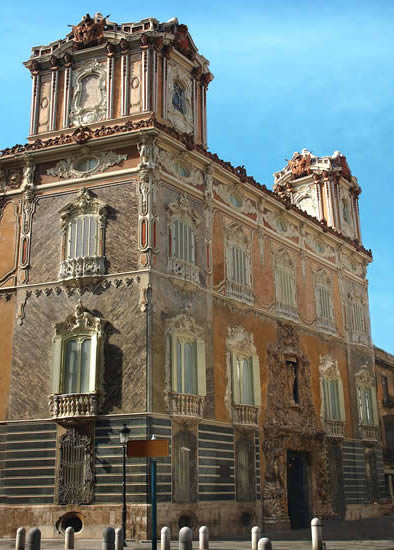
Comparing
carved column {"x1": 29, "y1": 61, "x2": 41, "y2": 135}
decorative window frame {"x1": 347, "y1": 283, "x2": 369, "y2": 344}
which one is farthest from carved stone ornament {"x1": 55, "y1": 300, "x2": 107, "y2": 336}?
decorative window frame {"x1": 347, "y1": 283, "x2": 369, "y2": 344}

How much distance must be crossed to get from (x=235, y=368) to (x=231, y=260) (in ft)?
15.4

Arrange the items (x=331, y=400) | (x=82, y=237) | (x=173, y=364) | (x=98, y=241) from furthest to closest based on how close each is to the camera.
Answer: (x=331, y=400)
(x=82, y=237)
(x=98, y=241)
(x=173, y=364)

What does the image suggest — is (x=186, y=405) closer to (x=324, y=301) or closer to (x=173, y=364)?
(x=173, y=364)

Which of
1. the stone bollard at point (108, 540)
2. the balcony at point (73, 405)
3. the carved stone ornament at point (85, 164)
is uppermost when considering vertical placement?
the carved stone ornament at point (85, 164)

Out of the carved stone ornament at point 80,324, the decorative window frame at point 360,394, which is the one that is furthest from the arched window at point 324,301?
the carved stone ornament at point 80,324

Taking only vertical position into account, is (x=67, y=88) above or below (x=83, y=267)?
Result: above

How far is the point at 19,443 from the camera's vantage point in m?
25.6

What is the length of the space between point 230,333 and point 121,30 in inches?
526

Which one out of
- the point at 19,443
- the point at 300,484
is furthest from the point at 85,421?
the point at 300,484

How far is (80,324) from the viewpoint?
84.8 ft

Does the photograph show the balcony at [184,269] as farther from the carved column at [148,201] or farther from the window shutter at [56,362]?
the window shutter at [56,362]

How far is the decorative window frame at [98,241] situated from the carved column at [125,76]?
383cm

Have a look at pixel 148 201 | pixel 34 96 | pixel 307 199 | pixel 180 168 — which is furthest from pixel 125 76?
pixel 307 199

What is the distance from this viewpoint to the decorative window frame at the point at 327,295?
123ft
